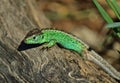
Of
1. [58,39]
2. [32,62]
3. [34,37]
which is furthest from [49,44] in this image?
[32,62]

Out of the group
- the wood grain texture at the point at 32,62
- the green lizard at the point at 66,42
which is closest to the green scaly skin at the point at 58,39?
the green lizard at the point at 66,42

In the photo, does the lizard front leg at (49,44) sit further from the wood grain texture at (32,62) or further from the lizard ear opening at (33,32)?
the lizard ear opening at (33,32)

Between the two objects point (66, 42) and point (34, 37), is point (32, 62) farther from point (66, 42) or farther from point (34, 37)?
point (66, 42)

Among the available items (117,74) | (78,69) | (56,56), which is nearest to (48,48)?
(56,56)

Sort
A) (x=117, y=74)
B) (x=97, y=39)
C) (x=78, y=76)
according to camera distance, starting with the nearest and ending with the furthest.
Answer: (x=78, y=76) → (x=117, y=74) → (x=97, y=39)

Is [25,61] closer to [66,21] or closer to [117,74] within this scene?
[117,74]

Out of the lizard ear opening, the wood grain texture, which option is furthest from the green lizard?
the wood grain texture
